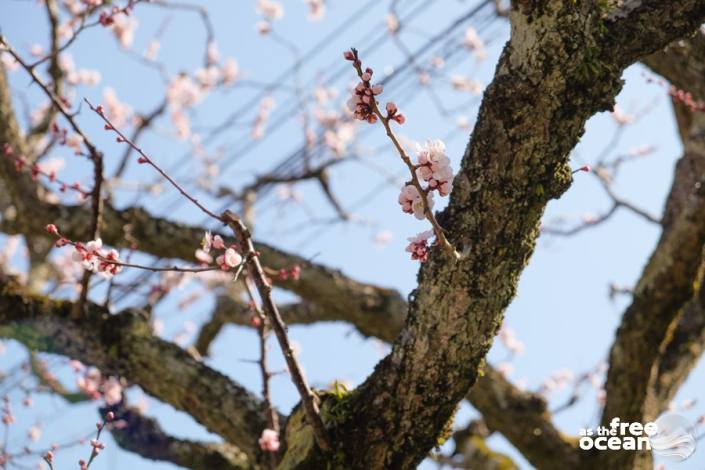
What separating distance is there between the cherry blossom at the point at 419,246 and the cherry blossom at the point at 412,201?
0.14 m

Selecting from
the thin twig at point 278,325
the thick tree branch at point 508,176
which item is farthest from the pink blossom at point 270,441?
the thick tree branch at point 508,176

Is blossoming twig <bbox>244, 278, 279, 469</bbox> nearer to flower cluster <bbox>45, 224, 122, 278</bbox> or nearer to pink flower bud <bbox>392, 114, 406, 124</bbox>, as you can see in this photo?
flower cluster <bbox>45, 224, 122, 278</bbox>

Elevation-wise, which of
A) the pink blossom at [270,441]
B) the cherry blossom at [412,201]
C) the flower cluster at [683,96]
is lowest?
the pink blossom at [270,441]

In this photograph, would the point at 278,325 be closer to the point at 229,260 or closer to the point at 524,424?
the point at 229,260

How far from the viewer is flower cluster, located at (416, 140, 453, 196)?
1.67 meters

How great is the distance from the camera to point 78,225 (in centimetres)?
363

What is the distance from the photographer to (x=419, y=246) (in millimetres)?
1876

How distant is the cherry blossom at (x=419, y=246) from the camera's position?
1875 mm

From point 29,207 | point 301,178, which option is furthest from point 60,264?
point 29,207

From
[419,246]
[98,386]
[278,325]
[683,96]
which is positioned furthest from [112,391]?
[683,96]

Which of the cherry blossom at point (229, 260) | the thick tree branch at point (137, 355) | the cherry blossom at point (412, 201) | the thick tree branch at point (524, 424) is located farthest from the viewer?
the thick tree branch at point (524, 424)

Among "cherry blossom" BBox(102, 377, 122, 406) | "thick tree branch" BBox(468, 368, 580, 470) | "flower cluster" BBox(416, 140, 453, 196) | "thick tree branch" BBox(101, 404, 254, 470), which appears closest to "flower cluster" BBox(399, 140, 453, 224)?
"flower cluster" BBox(416, 140, 453, 196)

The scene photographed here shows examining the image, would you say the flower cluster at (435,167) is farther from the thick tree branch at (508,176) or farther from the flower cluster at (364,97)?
the thick tree branch at (508,176)

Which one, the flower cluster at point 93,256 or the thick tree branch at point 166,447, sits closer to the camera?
the flower cluster at point 93,256
